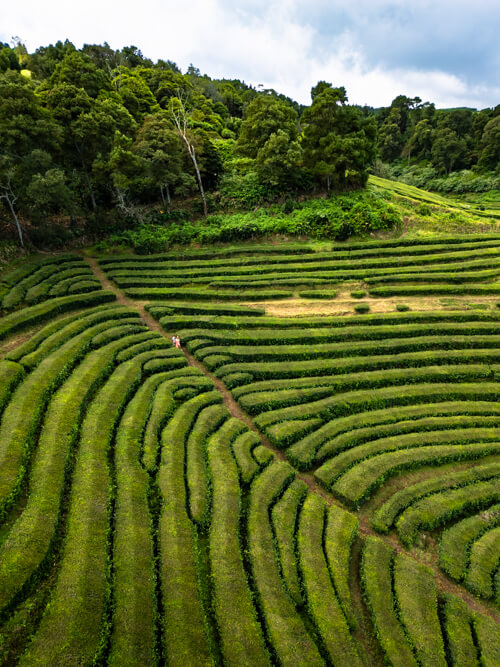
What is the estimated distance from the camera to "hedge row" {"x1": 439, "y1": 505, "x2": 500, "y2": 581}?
47.5ft

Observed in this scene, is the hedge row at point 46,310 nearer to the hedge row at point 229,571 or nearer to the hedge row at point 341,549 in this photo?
the hedge row at point 229,571

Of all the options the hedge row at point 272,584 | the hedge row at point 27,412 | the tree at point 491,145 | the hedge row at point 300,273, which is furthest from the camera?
the tree at point 491,145

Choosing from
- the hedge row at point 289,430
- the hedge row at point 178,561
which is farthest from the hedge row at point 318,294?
the hedge row at point 178,561

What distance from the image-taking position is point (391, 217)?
41.2 metres

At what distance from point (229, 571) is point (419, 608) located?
278 inches

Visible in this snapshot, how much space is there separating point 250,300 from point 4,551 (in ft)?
77.8

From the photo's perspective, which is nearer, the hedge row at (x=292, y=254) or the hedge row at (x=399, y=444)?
the hedge row at (x=399, y=444)

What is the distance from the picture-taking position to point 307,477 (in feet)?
59.6

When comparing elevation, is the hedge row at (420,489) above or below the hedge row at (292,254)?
below

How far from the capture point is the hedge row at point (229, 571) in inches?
436

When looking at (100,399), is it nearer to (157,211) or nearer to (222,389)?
(222,389)

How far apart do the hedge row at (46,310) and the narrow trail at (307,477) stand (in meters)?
1.97

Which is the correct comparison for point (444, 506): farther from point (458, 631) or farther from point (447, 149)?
point (447, 149)

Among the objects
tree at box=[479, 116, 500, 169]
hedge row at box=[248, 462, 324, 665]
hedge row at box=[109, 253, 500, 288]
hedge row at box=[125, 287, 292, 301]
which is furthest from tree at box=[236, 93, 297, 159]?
tree at box=[479, 116, 500, 169]
